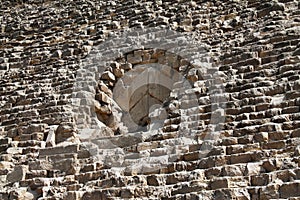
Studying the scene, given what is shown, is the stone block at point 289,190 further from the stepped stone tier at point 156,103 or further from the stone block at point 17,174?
the stone block at point 17,174

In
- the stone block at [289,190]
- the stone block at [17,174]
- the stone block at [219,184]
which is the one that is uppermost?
the stone block at [17,174]

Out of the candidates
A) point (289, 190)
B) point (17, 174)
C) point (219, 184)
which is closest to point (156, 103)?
point (17, 174)

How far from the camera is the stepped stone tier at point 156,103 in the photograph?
6949mm

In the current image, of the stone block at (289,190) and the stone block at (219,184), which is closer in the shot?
the stone block at (289,190)

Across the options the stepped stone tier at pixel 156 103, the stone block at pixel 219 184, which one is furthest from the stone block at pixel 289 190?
the stone block at pixel 219 184

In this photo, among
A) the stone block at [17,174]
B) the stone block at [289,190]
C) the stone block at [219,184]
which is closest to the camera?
the stone block at [289,190]

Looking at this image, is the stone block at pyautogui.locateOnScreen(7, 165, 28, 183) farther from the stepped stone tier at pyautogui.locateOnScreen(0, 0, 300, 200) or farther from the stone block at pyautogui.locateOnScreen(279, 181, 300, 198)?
the stone block at pyautogui.locateOnScreen(279, 181, 300, 198)

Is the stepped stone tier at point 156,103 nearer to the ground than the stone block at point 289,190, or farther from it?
farther from it

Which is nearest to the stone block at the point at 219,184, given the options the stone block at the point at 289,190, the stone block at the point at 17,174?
the stone block at the point at 289,190

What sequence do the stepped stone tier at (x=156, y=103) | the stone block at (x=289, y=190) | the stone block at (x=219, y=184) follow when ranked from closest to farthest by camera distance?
the stone block at (x=289, y=190) < the stone block at (x=219, y=184) < the stepped stone tier at (x=156, y=103)

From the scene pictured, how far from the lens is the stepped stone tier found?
6.95m

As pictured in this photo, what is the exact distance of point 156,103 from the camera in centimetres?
999

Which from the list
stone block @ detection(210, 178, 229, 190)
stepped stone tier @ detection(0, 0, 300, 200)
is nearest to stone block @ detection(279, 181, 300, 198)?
stepped stone tier @ detection(0, 0, 300, 200)

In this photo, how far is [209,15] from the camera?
422 inches
